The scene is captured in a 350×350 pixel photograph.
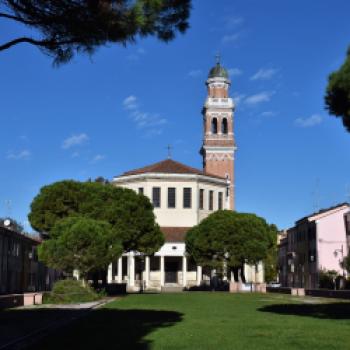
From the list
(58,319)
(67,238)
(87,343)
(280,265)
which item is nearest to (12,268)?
(67,238)

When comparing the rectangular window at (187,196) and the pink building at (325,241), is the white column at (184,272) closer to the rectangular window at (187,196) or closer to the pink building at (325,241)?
the rectangular window at (187,196)

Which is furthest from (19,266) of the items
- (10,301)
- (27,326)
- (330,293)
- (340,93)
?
(340,93)

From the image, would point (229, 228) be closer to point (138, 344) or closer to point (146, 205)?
point (146, 205)

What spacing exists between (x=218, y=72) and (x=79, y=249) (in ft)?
211

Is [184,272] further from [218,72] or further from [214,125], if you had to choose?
[218,72]

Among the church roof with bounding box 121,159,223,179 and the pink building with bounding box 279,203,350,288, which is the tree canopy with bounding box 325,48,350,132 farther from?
the church roof with bounding box 121,159,223,179

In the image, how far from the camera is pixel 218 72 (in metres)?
96.9

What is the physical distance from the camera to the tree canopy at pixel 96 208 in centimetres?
5019

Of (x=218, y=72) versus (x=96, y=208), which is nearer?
(x=96, y=208)

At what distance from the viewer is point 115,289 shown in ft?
180

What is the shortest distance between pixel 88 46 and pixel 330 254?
58.7 meters

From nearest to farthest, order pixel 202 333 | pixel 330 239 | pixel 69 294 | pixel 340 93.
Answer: pixel 202 333
pixel 340 93
pixel 69 294
pixel 330 239

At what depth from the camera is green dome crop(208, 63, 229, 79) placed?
316 feet

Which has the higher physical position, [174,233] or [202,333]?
[174,233]
